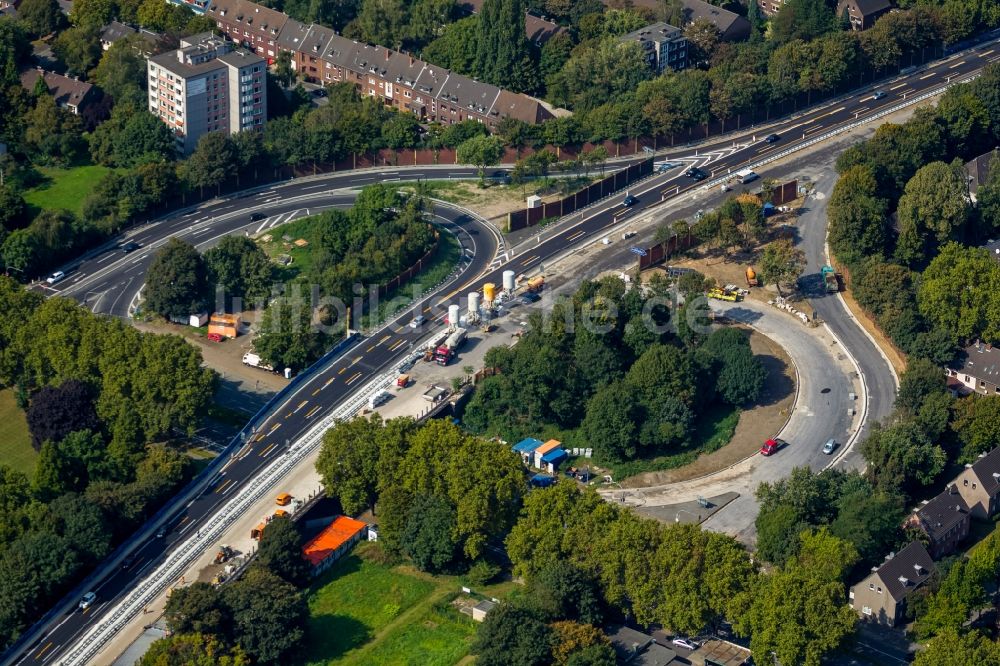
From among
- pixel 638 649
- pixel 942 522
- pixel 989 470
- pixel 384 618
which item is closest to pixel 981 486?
pixel 989 470

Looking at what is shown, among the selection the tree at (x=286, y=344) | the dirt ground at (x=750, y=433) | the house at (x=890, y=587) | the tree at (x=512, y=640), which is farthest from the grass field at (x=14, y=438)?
the house at (x=890, y=587)

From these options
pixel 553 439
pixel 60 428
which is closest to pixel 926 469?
pixel 553 439

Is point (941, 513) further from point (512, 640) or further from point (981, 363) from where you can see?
point (512, 640)

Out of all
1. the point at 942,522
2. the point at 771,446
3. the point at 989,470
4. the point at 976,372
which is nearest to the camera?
the point at 942,522

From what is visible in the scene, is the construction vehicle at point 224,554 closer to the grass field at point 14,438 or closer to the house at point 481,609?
the house at point 481,609

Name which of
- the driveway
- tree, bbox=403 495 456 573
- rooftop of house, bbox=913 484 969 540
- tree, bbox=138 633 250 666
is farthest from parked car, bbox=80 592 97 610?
rooftop of house, bbox=913 484 969 540

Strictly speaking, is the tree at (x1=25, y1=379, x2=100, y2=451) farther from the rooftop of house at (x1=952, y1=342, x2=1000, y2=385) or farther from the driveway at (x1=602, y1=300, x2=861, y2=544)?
the rooftop of house at (x1=952, y1=342, x2=1000, y2=385)
